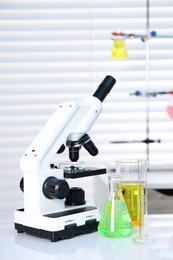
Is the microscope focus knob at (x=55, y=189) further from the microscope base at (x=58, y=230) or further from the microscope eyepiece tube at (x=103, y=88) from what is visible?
the microscope eyepiece tube at (x=103, y=88)

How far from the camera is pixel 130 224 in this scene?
4.75 ft

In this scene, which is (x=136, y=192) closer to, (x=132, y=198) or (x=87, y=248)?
(x=132, y=198)

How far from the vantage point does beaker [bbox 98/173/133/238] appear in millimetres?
1429

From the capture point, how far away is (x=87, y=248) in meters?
1.36

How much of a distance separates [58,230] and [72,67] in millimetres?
1823

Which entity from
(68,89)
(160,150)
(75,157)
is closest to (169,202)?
(160,150)

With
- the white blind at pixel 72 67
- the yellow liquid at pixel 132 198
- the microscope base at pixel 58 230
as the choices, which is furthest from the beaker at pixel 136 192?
the white blind at pixel 72 67

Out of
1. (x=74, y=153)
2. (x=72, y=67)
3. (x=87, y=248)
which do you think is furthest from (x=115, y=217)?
(x=72, y=67)

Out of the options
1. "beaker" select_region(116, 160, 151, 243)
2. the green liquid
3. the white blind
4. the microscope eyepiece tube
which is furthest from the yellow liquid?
the white blind

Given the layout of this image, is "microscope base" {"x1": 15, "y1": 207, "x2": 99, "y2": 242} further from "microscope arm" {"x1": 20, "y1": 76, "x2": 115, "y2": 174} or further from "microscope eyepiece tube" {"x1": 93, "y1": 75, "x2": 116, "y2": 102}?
"microscope eyepiece tube" {"x1": 93, "y1": 75, "x2": 116, "y2": 102}

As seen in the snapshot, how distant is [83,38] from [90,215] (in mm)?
1794

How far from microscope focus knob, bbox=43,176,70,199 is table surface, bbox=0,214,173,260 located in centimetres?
12

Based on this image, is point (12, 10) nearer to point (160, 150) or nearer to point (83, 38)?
point (83, 38)

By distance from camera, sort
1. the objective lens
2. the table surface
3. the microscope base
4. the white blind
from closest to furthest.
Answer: the table surface < the microscope base < the objective lens < the white blind
